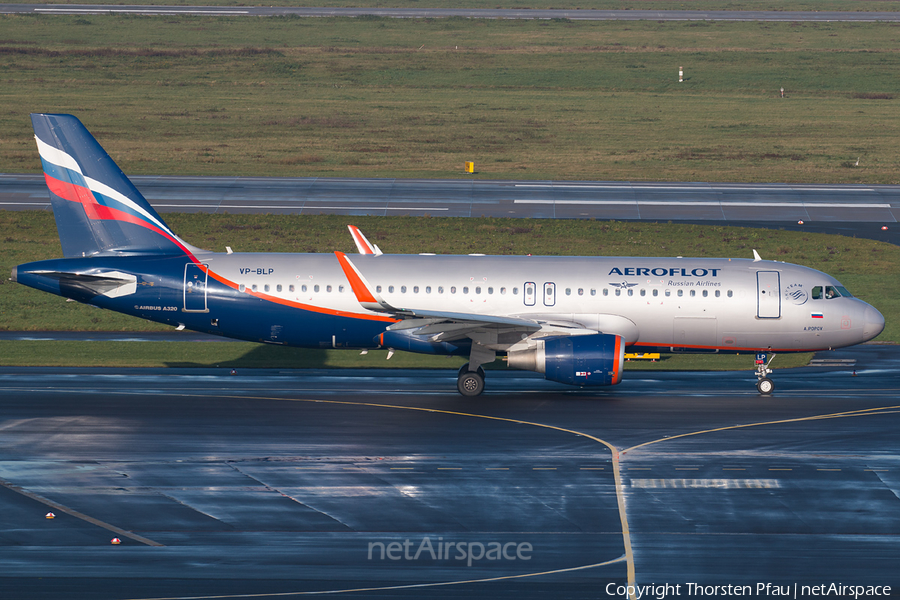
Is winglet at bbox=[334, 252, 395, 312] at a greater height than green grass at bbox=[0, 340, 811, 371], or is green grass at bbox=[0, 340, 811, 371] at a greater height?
winglet at bbox=[334, 252, 395, 312]

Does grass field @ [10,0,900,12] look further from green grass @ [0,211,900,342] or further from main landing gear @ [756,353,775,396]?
main landing gear @ [756,353,775,396]

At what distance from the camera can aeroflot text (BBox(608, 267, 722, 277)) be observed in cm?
3659

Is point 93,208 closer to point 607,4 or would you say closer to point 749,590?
point 749,590

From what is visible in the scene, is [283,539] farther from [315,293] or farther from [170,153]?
[170,153]

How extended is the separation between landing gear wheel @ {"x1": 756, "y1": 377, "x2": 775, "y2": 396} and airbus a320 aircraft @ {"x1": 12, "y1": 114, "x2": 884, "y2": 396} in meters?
0.04

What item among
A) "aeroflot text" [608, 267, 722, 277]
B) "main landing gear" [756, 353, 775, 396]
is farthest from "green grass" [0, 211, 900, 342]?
"aeroflot text" [608, 267, 722, 277]

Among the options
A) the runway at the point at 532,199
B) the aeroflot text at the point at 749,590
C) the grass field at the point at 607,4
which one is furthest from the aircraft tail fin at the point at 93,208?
the grass field at the point at 607,4

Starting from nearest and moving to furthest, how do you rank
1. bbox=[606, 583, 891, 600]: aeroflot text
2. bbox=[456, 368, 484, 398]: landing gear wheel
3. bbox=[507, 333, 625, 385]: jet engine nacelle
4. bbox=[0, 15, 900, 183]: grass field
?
bbox=[606, 583, 891, 600]: aeroflot text, bbox=[507, 333, 625, 385]: jet engine nacelle, bbox=[456, 368, 484, 398]: landing gear wheel, bbox=[0, 15, 900, 183]: grass field

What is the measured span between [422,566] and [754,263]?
829 inches

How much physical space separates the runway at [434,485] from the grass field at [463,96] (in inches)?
1731

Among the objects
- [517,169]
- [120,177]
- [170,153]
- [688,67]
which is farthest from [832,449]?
[688,67]

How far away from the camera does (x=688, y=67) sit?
119438mm

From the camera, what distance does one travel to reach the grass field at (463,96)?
8206 centimetres

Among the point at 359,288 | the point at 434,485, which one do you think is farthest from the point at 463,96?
the point at 434,485
